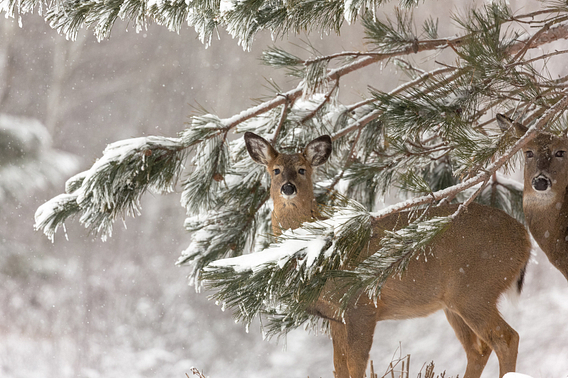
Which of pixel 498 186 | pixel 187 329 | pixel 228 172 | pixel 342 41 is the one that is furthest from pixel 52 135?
pixel 498 186

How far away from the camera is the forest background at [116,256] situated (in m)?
5.66

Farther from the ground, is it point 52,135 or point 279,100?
point 52,135

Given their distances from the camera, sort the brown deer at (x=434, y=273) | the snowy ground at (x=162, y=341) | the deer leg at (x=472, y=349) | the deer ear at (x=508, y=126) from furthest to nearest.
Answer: the snowy ground at (x=162, y=341) → the deer leg at (x=472, y=349) → the brown deer at (x=434, y=273) → the deer ear at (x=508, y=126)

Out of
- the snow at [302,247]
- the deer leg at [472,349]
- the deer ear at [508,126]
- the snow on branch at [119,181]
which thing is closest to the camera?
the snow at [302,247]

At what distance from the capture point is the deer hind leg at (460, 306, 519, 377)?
75.7 inches

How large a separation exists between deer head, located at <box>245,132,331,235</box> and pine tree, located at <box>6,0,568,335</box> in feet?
0.35

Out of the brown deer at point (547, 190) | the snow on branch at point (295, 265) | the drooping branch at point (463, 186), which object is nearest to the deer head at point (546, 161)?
the brown deer at point (547, 190)

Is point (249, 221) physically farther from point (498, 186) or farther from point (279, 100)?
point (498, 186)

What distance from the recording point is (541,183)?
1.71 m

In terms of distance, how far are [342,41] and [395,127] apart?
4802 mm

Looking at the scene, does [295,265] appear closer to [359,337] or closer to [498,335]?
[359,337]

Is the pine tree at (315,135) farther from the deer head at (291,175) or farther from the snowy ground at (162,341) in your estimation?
the snowy ground at (162,341)

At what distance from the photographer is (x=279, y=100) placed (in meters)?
2.00

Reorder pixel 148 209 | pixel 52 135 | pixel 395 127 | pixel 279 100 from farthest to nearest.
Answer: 1. pixel 148 209
2. pixel 52 135
3. pixel 279 100
4. pixel 395 127
